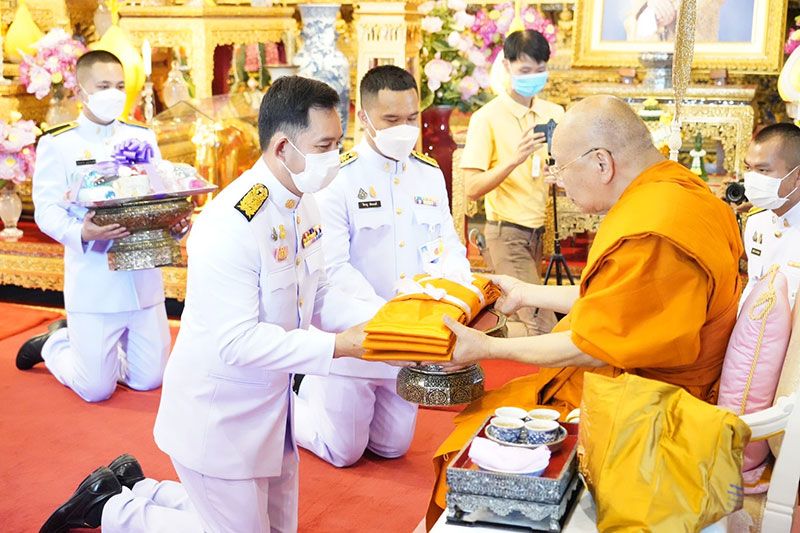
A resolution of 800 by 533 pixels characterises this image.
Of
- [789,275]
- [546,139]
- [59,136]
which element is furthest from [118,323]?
[789,275]

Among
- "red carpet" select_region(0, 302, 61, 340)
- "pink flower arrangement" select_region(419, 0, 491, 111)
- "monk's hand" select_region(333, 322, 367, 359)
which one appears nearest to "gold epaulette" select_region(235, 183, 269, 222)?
"monk's hand" select_region(333, 322, 367, 359)

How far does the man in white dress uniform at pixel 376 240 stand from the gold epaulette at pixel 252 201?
1086mm

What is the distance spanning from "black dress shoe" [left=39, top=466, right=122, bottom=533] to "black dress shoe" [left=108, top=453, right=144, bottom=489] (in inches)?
2.5

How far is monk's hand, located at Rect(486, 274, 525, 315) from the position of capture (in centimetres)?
359

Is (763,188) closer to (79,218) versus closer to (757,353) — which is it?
(757,353)

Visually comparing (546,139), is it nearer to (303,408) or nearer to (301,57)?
(303,408)

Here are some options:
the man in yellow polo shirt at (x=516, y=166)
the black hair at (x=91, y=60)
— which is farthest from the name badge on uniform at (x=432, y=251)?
the black hair at (x=91, y=60)

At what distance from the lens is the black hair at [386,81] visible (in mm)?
4117

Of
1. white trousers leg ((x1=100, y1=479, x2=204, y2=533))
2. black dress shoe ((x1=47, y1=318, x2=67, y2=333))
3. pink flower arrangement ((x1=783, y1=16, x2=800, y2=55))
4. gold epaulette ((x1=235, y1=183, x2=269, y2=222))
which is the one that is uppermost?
pink flower arrangement ((x1=783, y1=16, x2=800, y2=55))

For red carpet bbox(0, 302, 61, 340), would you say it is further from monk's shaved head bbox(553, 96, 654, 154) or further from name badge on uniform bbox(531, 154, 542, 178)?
monk's shaved head bbox(553, 96, 654, 154)

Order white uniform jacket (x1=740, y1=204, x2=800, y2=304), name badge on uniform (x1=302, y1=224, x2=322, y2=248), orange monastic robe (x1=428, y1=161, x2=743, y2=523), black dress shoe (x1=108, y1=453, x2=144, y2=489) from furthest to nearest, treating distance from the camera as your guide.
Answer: white uniform jacket (x1=740, y1=204, x2=800, y2=304) < black dress shoe (x1=108, y1=453, x2=144, y2=489) < name badge on uniform (x1=302, y1=224, x2=322, y2=248) < orange monastic robe (x1=428, y1=161, x2=743, y2=523)

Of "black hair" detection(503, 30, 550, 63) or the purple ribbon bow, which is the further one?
"black hair" detection(503, 30, 550, 63)

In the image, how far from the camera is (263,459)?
310 centimetres

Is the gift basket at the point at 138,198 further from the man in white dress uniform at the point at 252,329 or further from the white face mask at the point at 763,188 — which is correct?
the white face mask at the point at 763,188
